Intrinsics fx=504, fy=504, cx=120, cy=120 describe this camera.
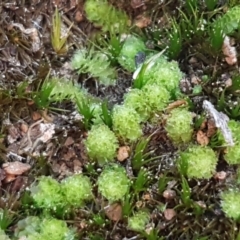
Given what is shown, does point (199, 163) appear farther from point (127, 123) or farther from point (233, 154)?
point (127, 123)

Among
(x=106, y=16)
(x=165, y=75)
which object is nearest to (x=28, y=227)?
(x=165, y=75)

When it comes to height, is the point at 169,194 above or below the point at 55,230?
above

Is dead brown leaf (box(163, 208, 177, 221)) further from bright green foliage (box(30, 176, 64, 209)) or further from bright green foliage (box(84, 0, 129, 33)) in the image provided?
bright green foliage (box(84, 0, 129, 33))

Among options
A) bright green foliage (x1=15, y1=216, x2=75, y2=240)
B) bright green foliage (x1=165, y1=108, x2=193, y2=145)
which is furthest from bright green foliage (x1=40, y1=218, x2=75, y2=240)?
bright green foliage (x1=165, y1=108, x2=193, y2=145)

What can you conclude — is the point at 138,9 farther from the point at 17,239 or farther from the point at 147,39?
the point at 17,239

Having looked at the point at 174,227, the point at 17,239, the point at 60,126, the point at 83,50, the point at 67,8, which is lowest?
the point at 17,239

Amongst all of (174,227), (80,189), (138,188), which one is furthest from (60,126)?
(174,227)

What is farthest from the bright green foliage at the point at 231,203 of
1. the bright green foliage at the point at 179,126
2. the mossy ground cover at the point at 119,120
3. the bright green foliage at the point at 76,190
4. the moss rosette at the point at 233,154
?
the bright green foliage at the point at 76,190
